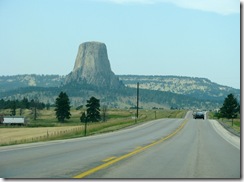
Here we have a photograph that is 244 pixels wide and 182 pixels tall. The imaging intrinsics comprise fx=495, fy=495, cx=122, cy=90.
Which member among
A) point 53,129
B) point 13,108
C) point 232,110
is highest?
point 13,108

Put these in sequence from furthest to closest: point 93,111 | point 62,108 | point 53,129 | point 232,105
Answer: point 62,108
point 93,111
point 53,129
point 232,105

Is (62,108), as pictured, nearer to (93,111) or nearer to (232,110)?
(93,111)

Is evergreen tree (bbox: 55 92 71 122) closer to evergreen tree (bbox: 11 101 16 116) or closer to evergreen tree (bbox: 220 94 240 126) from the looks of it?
evergreen tree (bbox: 11 101 16 116)

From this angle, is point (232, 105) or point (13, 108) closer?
point (232, 105)

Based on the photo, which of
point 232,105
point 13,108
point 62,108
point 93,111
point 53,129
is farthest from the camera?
point 13,108

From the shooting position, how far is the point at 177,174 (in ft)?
36.6

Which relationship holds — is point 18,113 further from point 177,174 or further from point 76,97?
point 177,174

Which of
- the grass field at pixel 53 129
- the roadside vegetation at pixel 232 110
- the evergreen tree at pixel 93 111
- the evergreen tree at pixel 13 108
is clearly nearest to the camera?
the roadside vegetation at pixel 232 110

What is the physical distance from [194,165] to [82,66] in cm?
5637

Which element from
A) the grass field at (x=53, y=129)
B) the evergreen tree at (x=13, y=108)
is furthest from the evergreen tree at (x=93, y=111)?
the evergreen tree at (x=13, y=108)

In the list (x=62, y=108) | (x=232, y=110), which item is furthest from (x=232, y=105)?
(x=62, y=108)

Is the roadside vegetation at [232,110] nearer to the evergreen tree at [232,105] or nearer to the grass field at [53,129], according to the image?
the evergreen tree at [232,105]

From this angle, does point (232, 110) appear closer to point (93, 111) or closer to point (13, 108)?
point (93, 111)

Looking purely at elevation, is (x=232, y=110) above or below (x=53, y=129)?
above
